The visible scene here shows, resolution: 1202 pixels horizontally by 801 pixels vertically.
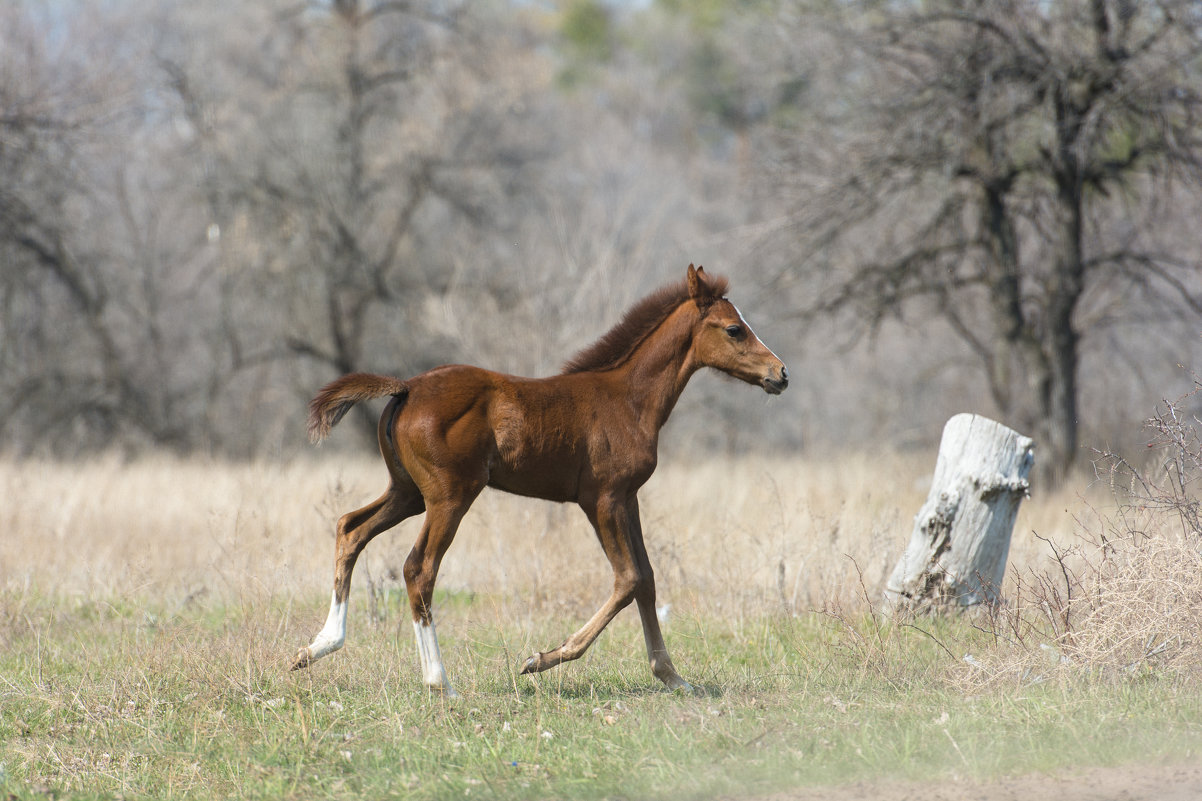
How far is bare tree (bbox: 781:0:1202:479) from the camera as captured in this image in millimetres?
13312

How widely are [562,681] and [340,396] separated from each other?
2.08 m

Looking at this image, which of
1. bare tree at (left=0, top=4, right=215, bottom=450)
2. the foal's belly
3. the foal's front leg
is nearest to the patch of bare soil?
the foal's front leg

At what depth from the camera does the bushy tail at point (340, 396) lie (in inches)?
216

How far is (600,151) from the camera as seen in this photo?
3581 cm

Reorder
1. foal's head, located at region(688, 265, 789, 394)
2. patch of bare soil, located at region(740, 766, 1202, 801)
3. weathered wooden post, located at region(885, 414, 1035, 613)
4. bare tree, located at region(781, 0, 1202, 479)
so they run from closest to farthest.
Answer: patch of bare soil, located at region(740, 766, 1202, 801)
foal's head, located at region(688, 265, 789, 394)
weathered wooden post, located at region(885, 414, 1035, 613)
bare tree, located at region(781, 0, 1202, 479)

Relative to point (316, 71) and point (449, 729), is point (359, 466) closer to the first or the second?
point (316, 71)

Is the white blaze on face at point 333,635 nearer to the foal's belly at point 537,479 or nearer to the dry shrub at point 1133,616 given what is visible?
the foal's belly at point 537,479

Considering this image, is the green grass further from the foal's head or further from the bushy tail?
the foal's head

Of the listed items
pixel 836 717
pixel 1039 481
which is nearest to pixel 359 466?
pixel 1039 481

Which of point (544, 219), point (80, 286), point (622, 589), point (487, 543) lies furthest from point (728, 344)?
point (80, 286)

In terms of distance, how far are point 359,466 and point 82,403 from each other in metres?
8.37

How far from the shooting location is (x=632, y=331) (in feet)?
20.6

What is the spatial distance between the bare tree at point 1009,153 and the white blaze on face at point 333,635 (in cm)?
896

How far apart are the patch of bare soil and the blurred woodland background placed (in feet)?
26.8
